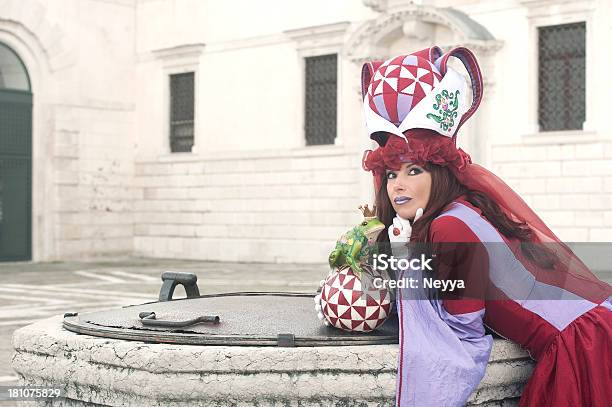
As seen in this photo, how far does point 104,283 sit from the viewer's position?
49.6 feet

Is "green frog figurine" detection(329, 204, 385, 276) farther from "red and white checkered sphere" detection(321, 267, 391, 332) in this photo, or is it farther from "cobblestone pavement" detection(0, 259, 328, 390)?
"cobblestone pavement" detection(0, 259, 328, 390)

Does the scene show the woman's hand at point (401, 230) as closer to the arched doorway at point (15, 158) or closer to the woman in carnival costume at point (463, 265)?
A: the woman in carnival costume at point (463, 265)

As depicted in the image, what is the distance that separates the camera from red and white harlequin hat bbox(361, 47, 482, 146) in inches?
142

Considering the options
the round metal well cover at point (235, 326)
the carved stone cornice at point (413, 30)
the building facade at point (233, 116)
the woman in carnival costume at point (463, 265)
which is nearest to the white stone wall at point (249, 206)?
the building facade at point (233, 116)

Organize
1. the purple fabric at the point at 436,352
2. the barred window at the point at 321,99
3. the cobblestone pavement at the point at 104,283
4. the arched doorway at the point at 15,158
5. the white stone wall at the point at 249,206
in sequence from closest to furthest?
the purple fabric at the point at 436,352, the cobblestone pavement at the point at 104,283, the white stone wall at the point at 249,206, the barred window at the point at 321,99, the arched doorway at the point at 15,158

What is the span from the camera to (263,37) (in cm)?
1941

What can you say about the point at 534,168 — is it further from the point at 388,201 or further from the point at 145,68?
the point at 388,201

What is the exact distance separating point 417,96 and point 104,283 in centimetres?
1211

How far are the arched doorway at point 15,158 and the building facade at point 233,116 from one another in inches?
1.1

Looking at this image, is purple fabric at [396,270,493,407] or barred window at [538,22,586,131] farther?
barred window at [538,22,586,131]

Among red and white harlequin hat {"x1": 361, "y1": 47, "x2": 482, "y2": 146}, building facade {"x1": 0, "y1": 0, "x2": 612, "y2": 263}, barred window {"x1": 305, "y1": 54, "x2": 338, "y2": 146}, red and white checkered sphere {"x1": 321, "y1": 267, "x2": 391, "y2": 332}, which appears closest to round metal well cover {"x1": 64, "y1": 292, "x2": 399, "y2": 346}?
red and white checkered sphere {"x1": 321, "y1": 267, "x2": 391, "y2": 332}

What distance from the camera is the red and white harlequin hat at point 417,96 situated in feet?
11.8

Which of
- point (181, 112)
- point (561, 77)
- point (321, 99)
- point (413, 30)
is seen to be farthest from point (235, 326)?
point (181, 112)

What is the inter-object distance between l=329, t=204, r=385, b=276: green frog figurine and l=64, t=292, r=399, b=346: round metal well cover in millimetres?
251
